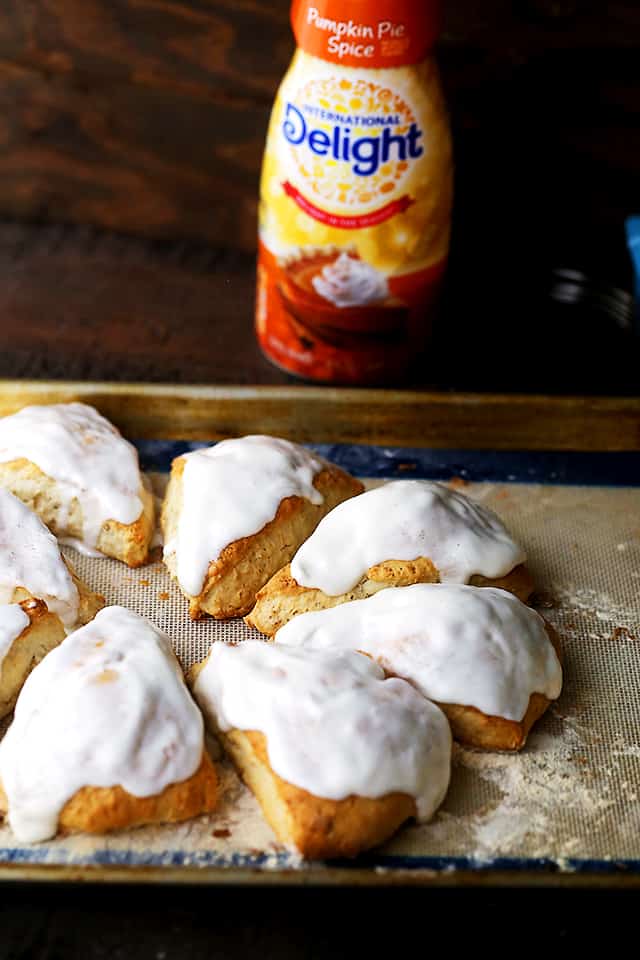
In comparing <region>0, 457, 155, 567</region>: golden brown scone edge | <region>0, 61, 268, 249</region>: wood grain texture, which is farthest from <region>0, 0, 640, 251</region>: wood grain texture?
<region>0, 457, 155, 567</region>: golden brown scone edge

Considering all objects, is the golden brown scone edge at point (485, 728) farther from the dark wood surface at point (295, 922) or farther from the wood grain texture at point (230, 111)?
the wood grain texture at point (230, 111)

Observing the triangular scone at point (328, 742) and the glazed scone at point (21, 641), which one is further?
the glazed scone at point (21, 641)

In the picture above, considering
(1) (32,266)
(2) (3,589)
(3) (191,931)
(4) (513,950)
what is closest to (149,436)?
(2) (3,589)

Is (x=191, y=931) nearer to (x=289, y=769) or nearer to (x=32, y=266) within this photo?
(x=289, y=769)

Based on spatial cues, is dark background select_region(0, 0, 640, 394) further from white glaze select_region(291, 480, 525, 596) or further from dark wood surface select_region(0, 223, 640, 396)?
white glaze select_region(291, 480, 525, 596)

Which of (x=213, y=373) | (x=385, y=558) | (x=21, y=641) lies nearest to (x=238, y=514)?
(x=385, y=558)

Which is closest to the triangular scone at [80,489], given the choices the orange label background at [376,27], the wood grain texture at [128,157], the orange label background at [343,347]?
the orange label background at [343,347]

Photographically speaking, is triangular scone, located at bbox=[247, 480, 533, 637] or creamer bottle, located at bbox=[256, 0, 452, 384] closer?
triangular scone, located at bbox=[247, 480, 533, 637]
